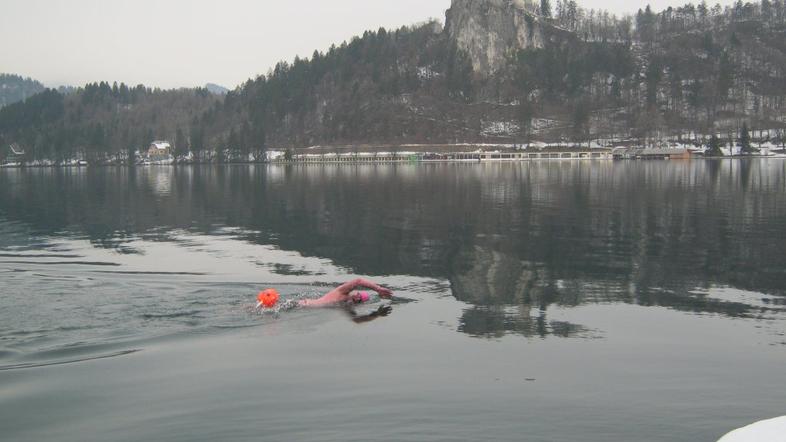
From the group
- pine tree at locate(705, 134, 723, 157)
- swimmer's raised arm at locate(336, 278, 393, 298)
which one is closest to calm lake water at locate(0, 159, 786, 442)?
swimmer's raised arm at locate(336, 278, 393, 298)

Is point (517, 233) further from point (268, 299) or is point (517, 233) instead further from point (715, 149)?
point (715, 149)

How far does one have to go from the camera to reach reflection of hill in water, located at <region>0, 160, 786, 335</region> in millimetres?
22328

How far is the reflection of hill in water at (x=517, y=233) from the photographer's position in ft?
73.3

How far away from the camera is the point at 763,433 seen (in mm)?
8070

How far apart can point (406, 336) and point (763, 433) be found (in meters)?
10.0

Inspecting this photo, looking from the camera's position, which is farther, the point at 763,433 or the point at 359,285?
the point at 359,285

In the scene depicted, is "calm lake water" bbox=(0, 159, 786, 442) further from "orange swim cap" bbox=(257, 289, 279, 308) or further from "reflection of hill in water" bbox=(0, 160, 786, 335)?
"orange swim cap" bbox=(257, 289, 279, 308)

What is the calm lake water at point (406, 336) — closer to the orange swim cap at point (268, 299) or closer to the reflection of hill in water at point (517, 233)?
the reflection of hill in water at point (517, 233)

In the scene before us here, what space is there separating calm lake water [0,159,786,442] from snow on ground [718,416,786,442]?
3032 millimetres

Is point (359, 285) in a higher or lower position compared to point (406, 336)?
higher

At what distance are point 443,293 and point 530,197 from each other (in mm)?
37369

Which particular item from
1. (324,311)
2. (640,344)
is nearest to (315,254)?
(324,311)

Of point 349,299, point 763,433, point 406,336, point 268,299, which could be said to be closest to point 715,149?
point 349,299

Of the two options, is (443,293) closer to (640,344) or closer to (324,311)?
(324,311)
